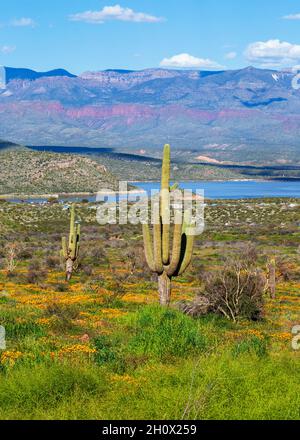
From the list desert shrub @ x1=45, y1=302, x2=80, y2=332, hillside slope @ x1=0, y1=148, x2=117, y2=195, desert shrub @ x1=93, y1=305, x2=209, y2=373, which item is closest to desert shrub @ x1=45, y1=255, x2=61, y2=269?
desert shrub @ x1=45, y1=302, x2=80, y2=332

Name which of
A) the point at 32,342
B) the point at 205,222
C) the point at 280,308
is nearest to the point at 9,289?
the point at 280,308

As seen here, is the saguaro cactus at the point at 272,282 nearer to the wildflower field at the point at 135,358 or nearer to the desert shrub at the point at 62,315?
the wildflower field at the point at 135,358

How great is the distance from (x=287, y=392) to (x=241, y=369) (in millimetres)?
856

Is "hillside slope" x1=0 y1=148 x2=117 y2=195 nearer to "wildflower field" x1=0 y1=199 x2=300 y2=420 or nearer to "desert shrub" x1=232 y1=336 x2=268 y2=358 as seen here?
"wildflower field" x1=0 y1=199 x2=300 y2=420

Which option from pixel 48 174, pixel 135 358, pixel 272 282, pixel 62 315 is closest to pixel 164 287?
pixel 62 315

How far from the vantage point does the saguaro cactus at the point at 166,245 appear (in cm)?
1666

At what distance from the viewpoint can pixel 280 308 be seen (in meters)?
22.7

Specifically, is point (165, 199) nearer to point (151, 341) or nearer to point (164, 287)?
point (164, 287)

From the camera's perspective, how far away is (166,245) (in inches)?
671

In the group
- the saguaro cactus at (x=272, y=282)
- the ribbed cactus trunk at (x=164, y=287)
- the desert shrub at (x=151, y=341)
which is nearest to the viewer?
the desert shrub at (x=151, y=341)

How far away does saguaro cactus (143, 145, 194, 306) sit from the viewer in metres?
16.7

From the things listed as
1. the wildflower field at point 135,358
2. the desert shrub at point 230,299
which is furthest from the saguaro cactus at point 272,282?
the desert shrub at point 230,299

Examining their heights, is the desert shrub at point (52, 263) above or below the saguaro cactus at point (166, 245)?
below
